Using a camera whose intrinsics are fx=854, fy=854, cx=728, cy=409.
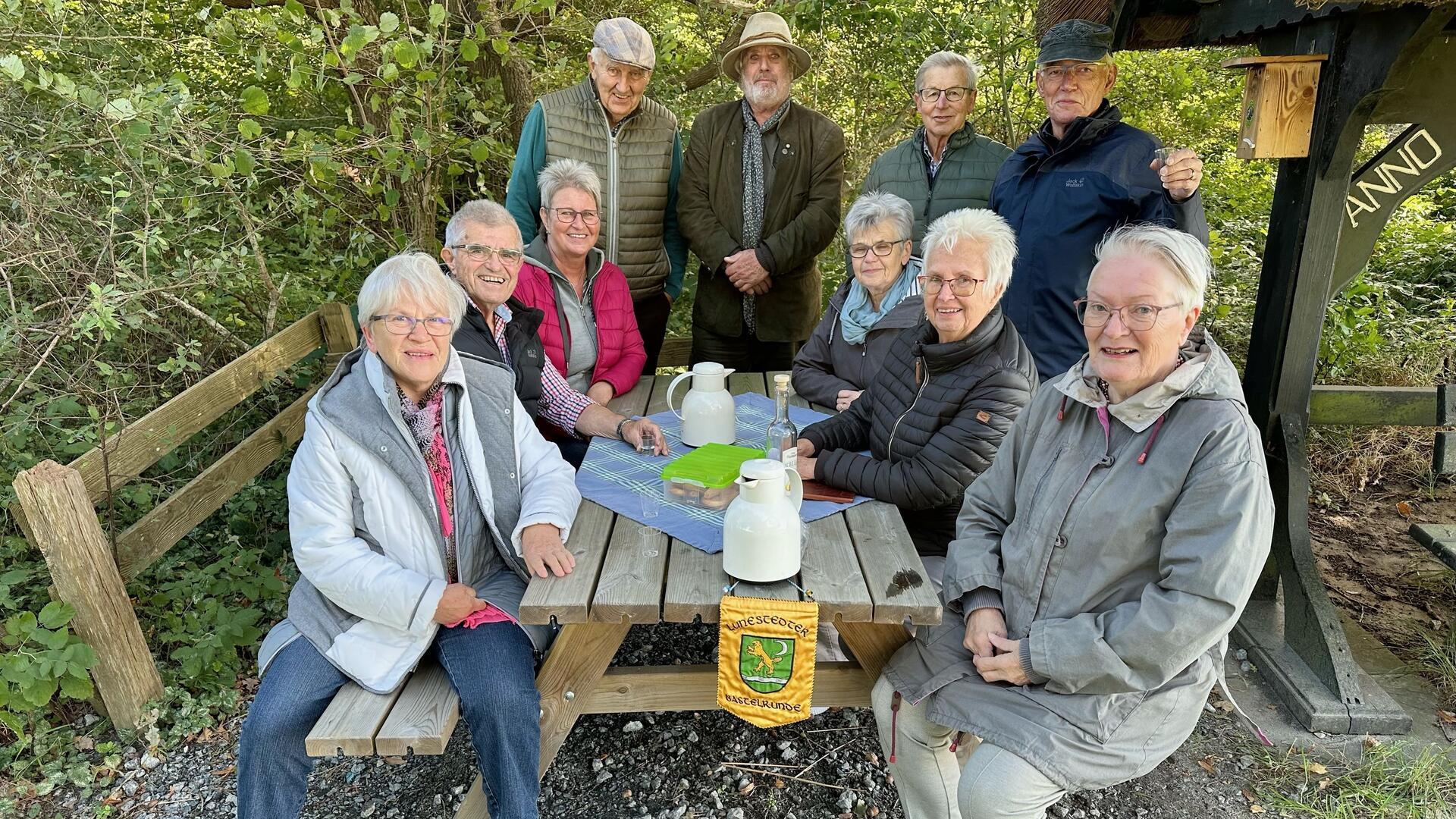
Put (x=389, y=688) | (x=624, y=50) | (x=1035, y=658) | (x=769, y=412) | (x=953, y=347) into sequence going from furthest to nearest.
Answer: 1. (x=624, y=50)
2. (x=769, y=412)
3. (x=953, y=347)
4. (x=389, y=688)
5. (x=1035, y=658)

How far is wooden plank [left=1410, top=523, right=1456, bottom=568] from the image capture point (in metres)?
2.70

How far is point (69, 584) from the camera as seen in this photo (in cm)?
246

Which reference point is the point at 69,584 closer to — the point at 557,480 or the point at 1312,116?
the point at 557,480

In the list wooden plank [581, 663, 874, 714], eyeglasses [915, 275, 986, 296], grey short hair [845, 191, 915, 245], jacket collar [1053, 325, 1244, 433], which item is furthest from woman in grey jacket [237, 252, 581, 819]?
grey short hair [845, 191, 915, 245]

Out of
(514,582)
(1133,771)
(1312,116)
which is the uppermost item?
(1312,116)

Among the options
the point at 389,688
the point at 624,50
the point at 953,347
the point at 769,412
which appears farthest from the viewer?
the point at 624,50

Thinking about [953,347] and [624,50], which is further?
[624,50]

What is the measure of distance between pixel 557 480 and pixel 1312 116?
2623 millimetres

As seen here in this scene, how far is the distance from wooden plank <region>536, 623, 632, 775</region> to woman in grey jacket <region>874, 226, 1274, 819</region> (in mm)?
744

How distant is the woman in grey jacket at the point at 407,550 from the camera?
6.42ft

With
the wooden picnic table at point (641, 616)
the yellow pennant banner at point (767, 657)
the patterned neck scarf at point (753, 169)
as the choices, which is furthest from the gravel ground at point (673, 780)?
the patterned neck scarf at point (753, 169)

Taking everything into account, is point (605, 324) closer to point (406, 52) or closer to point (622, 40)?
point (622, 40)

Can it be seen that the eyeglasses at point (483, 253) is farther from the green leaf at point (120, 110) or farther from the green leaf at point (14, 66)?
the green leaf at point (14, 66)

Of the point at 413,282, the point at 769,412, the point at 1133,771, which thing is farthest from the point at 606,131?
the point at 1133,771
